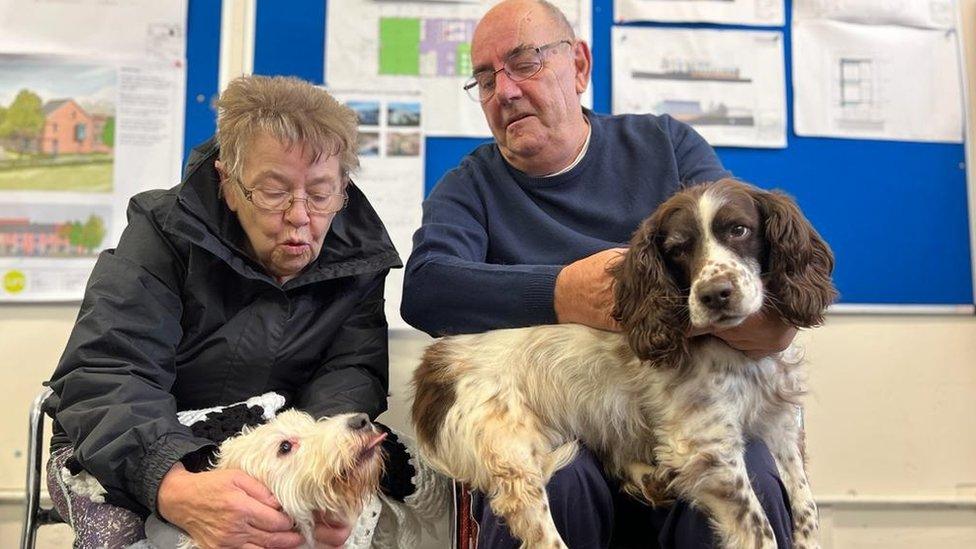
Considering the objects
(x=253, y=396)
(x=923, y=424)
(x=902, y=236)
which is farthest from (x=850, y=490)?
(x=253, y=396)

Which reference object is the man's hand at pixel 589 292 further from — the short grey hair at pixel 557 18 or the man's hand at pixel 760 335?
the short grey hair at pixel 557 18

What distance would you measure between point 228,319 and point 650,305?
3.37ft

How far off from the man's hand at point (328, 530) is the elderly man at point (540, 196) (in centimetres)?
32

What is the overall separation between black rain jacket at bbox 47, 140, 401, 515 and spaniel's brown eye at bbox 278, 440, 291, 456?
150mm

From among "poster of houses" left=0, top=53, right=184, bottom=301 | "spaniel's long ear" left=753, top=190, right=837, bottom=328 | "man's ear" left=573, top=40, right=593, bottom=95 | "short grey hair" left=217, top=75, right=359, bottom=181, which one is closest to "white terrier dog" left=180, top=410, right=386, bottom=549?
"short grey hair" left=217, top=75, right=359, bottom=181

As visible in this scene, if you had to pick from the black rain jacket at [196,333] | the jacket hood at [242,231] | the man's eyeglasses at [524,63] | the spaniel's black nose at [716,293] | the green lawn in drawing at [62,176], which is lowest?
the black rain jacket at [196,333]

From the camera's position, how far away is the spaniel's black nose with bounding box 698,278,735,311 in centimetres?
137

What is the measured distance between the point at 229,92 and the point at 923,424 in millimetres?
2572

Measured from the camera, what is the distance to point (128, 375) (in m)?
1.53

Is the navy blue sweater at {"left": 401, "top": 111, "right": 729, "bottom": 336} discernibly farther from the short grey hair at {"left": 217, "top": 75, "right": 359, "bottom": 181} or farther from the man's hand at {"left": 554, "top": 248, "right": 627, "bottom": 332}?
the short grey hair at {"left": 217, "top": 75, "right": 359, "bottom": 181}

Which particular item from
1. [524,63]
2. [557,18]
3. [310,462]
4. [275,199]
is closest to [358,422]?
[310,462]

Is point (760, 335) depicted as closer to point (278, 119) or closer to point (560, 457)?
point (560, 457)

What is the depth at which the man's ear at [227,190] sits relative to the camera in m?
1.80

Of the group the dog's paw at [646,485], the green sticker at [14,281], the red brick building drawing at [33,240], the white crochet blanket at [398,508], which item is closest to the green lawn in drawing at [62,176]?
the red brick building drawing at [33,240]
